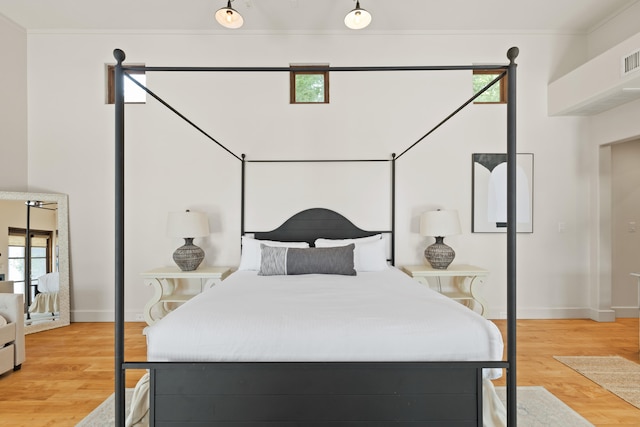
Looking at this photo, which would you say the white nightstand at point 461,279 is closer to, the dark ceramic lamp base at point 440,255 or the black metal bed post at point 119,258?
the dark ceramic lamp base at point 440,255

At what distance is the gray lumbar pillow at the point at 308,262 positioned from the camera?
302 centimetres

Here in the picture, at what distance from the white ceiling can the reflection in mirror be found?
1.80m

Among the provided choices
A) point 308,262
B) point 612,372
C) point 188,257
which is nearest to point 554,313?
point 612,372

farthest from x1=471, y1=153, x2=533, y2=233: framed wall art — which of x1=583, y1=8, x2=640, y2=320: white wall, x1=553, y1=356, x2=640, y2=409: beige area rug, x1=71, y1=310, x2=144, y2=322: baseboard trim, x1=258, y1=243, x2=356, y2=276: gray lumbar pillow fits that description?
x1=71, y1=310, x2=144, y2=322: baseboard trim

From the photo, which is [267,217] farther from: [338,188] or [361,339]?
[361,339]

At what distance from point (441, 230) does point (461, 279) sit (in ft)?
2.19

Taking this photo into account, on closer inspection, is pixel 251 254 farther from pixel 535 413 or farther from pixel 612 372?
pixel 612 372

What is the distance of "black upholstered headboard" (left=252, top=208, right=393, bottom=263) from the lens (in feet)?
12.6

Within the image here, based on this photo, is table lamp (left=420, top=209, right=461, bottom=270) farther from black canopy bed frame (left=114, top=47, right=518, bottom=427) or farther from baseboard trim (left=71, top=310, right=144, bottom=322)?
baseboard trim (left=71, top=310, right=144, bottom=322)

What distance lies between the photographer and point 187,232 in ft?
11.6

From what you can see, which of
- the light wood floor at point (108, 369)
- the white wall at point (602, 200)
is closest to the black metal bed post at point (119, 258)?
the light wood floor at point (108, 369)

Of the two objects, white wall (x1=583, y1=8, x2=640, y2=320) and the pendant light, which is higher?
the pendant light

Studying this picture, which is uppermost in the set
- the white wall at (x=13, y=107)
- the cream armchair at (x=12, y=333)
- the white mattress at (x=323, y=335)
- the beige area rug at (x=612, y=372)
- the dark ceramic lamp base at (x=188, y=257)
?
the white wall at (x=13, y=107)

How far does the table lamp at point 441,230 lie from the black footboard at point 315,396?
2207 millimetres
